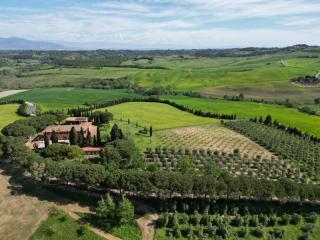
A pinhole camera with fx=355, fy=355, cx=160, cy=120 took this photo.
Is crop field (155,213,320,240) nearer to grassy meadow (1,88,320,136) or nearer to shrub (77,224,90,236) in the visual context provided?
shrub (77,224,90,236)

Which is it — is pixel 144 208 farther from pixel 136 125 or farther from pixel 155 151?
pixel 136 125

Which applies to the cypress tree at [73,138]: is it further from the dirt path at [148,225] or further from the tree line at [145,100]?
the dirt path at [148,225]

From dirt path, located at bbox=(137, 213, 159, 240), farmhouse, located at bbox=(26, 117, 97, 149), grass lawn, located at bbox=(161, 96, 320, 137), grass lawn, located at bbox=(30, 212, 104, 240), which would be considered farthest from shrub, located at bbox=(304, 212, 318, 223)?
farmhouse, located at bbox=(26, 117, 97, 149)

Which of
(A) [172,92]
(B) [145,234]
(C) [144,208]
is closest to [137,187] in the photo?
(C) [144,208]

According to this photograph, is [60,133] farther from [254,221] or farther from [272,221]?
[272,221]

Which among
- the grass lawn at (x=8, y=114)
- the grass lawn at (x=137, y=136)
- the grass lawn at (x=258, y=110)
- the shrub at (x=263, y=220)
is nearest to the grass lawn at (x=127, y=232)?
the shrub at (x=263, y=220)
